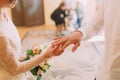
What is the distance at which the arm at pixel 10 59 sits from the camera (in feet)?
3.03

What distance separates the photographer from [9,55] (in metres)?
0.94

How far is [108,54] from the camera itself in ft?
2.79

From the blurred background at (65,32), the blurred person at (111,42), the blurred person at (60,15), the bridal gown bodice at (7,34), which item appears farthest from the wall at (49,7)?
the blurred person at (111,42)

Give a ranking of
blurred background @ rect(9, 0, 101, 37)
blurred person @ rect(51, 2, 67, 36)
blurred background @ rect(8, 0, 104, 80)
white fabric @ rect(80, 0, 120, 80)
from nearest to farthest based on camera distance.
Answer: white fabric @ rect(80, 0, 120, 80), blurred background @ rect(8, 0, 104, 80), blurred person @ rect(51, 2, 67, 36), blurred background @ rect(9, 0, 101, 37)

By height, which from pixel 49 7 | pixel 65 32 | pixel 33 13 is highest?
pixel 49 7

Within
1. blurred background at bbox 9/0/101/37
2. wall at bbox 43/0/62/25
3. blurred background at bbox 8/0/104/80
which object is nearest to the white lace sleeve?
blurred background at bbox 8/0/104/80

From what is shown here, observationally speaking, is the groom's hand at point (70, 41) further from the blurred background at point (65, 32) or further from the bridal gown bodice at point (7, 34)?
the blurred background at point (65, 32)

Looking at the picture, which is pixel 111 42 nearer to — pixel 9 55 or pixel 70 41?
pixel 70 41

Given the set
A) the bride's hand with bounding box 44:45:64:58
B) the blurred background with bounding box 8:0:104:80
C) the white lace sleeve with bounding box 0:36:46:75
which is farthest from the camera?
the blurred background with bounding box 8:0:104:80

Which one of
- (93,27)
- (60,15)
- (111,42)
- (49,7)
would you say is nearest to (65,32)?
(60,15)

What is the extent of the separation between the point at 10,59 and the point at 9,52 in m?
0.03

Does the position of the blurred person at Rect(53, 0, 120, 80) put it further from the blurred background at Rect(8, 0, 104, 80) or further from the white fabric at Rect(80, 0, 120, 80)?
the blurred background at Rect(8, 0, 104, 80)

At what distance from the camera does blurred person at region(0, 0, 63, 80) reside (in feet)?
3.05

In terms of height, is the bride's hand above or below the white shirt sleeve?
below
